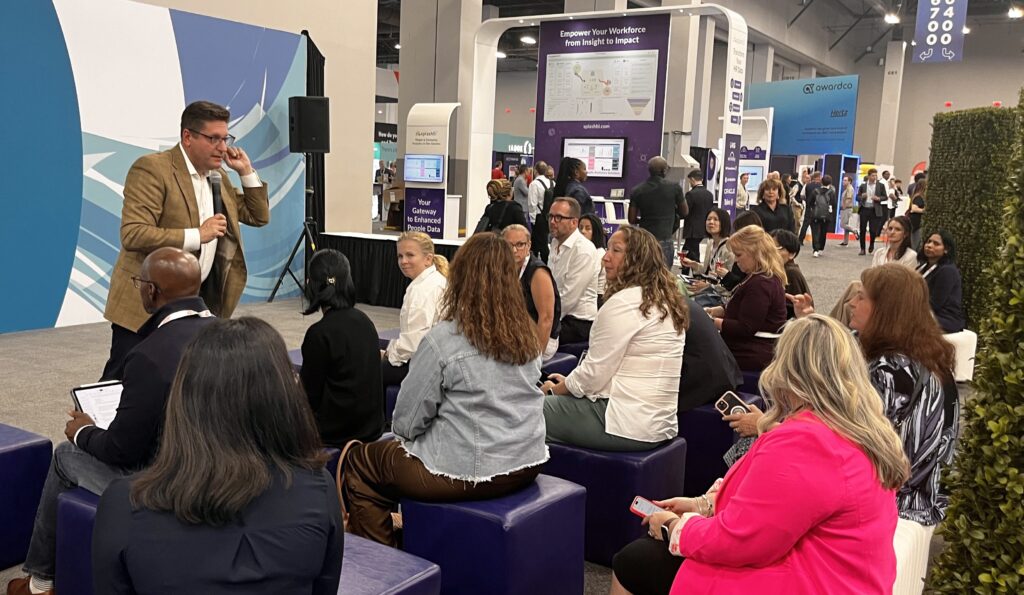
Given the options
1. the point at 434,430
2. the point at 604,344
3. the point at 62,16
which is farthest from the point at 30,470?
the point at 62,16

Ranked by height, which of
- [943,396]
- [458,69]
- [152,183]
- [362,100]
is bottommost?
[943,396]

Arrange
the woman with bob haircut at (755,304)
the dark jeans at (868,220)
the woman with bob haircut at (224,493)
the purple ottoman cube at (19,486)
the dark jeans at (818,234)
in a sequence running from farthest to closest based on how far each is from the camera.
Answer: the dark jeans at (868,220) < the dark jeans at (818,234) < the woman with bob haircut at (755,304) < the purple ottoman cube at (19,486) < the woman with bob haircut at (224,493)

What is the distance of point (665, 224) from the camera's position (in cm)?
870

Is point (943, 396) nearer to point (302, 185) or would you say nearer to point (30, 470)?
point (30, 470)

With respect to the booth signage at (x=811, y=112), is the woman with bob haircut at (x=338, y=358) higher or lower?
lower

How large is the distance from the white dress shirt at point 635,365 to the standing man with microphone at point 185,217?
1.47 m

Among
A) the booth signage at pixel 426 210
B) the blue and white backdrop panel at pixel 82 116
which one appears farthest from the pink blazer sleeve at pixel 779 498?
the booth signage at pixel 426 210

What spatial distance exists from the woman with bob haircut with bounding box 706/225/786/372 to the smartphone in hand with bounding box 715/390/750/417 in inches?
39.4

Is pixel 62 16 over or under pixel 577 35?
under

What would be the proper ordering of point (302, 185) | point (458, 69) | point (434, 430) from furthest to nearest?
1. point (458, 69)
2. point (302, 185)
3. point (434, 430)

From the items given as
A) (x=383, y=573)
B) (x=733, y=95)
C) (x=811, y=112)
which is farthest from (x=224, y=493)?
(x=811, y=112)

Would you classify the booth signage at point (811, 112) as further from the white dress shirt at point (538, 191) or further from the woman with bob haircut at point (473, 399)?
the woman with bob haircut at point (473, 399)

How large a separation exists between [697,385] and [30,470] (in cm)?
252

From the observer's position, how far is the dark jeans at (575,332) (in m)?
5.05
